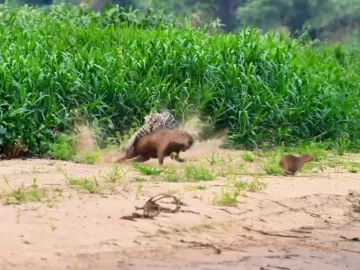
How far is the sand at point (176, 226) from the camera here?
213 inches

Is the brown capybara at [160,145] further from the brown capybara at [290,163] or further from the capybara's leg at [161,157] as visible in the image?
the brown capybara at [290,163]

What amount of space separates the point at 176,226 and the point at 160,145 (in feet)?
9.18

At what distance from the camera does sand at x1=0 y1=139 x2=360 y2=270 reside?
5.41 meters

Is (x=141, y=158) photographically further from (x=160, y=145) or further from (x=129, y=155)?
(x=160, y=145)

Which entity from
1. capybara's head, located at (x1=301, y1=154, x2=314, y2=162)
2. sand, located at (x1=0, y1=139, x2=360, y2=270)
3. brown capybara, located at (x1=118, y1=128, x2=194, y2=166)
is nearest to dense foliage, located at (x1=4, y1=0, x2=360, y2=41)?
brown capybara, located at (x1=118, y1=128, x2=194, y2=166)

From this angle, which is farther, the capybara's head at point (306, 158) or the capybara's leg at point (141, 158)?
the capybara's leg at point (141, 158)

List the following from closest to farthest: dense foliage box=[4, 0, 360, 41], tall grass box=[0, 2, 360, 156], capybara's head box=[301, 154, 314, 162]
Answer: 1. capybara's head box=[301, 154, 314, 162]
2. tall grass box=[0, 2, 360, 156]
3. dense foliage box=[4, 0, 360, 41]

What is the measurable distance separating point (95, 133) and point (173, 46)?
2.19 m

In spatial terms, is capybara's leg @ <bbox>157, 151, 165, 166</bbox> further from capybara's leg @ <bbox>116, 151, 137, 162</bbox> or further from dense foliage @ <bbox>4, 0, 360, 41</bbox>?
dense foliage @ <bbox>4, 0, 360, 41</bbox>

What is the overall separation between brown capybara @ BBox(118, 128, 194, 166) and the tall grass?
879mm

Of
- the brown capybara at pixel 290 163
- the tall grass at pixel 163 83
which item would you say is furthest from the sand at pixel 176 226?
the tall grass at pixel 163 83

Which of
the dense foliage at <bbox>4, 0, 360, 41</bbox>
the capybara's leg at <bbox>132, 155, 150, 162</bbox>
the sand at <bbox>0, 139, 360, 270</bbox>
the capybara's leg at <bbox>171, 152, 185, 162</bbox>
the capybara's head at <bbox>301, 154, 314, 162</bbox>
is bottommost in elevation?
the sand at <bbox>0, 139, 360, 270</bbox>

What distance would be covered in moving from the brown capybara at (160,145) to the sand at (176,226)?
0.57 meters

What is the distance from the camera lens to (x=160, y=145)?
8.92 metres
